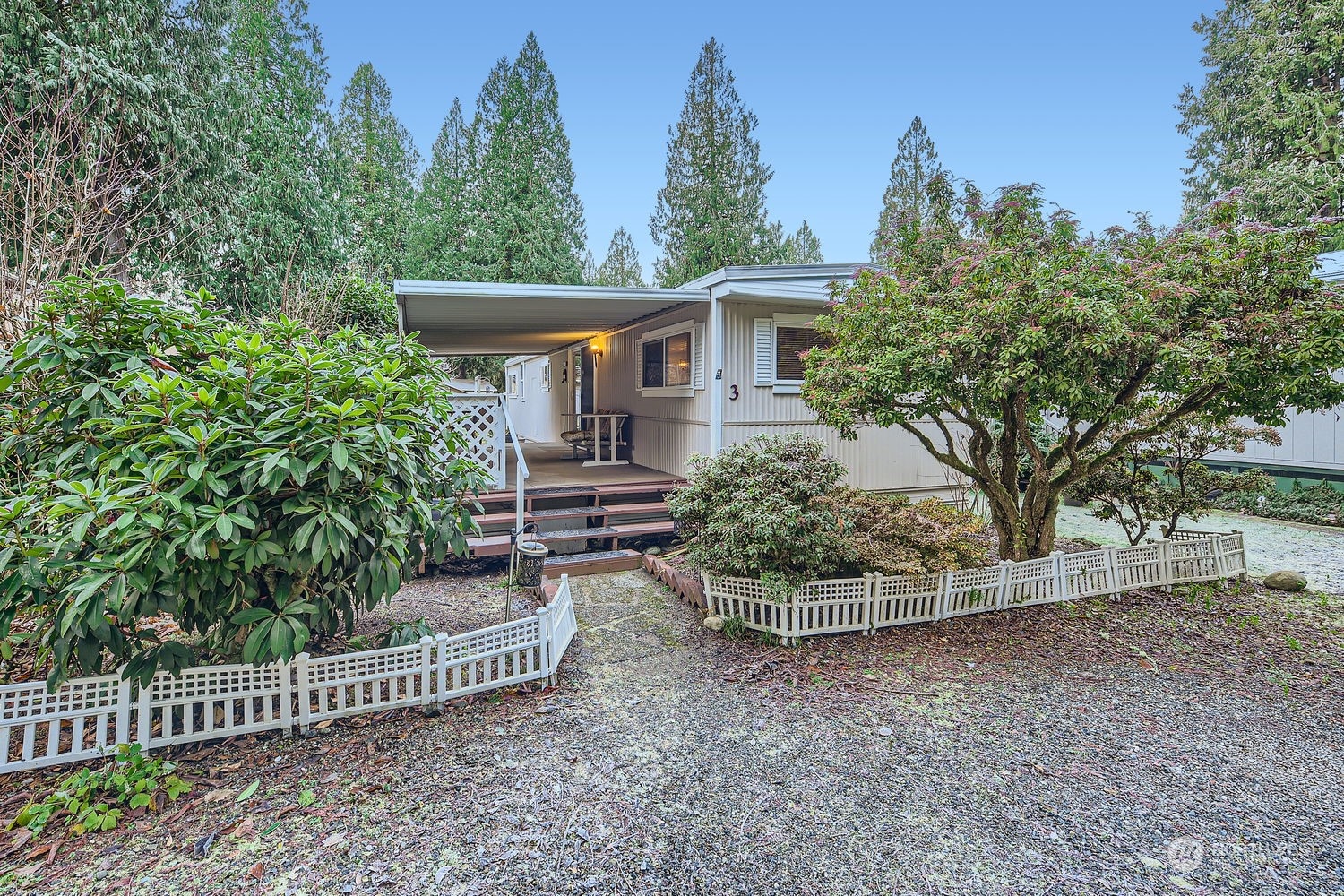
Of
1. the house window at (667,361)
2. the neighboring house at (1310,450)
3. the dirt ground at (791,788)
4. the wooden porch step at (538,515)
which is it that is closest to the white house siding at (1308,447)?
the neighboring house at (1310,450)

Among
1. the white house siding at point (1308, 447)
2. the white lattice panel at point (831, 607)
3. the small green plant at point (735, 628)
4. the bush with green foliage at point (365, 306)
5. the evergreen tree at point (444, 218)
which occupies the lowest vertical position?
the small green plant at point (735, 628)

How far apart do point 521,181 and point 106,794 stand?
21.4 meters

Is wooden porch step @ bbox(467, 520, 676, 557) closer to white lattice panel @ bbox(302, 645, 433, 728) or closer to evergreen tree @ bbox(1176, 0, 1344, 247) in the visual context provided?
white lattice panel @ bbox(302, 645, 433, 728)

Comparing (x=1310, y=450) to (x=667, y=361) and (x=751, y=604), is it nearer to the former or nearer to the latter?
(x=667, y=361)

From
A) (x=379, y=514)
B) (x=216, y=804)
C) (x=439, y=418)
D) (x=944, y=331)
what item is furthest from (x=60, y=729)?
(x=944, y=331)

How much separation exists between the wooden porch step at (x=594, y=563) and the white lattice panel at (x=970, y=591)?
300cm

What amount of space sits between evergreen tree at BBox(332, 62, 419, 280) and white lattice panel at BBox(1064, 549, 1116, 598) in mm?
21398

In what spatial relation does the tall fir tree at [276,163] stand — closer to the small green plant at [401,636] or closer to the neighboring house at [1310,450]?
the small green plant at [401,636]

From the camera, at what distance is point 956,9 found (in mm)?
12461

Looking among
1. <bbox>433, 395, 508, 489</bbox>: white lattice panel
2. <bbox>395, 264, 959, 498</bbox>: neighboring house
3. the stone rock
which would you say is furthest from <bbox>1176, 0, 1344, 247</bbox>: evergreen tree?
<bbox>433, 395, 508, 489</bbox>: white lattice panel

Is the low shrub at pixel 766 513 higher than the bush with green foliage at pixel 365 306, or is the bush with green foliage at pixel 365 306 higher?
the bush with green foliage at pixel 365 306

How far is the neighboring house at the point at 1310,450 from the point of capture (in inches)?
348

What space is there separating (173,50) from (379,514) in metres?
12.7

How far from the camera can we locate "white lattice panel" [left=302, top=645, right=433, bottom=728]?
3.16m
